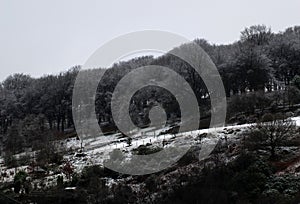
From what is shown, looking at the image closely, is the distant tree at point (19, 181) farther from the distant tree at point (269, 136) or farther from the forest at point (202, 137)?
the distant tree at point (269, 136)

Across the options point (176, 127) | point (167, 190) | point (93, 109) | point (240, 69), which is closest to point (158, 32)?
point (176, 127)

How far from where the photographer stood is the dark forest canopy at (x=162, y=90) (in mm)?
40688

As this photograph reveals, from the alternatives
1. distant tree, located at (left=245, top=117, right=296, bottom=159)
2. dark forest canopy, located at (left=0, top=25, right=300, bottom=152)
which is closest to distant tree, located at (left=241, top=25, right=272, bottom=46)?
dark forest canopy, located at (left=0, top=25, right=300, bottom=152)

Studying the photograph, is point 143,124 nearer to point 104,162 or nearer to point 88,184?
point 104,162

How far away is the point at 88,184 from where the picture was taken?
20844 mm

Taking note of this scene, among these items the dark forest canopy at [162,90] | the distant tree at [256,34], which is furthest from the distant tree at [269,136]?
the distant tree at [256,34]

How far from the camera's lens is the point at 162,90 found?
144ft

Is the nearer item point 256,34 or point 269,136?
point 269,136

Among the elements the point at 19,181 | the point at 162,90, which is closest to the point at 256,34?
the point at 162,90

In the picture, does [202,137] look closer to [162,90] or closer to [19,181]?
[19,181]

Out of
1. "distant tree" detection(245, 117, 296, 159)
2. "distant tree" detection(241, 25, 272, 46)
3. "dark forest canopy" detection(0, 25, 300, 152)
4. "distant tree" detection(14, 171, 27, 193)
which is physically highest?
"distant tree" detection(241, 25, 272, 46)

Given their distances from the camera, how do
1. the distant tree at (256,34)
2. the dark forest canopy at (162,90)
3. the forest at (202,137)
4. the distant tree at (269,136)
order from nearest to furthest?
the forest at (202,137)
the distant tree at (269,136)
the dark forest canopy at (162,90)
the distant tree at (256,34)

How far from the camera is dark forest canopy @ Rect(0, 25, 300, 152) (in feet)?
133

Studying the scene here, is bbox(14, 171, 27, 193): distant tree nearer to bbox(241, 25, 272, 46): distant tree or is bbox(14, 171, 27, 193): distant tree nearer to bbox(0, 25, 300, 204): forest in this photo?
bbox(0, 25, 300, 204): forest
